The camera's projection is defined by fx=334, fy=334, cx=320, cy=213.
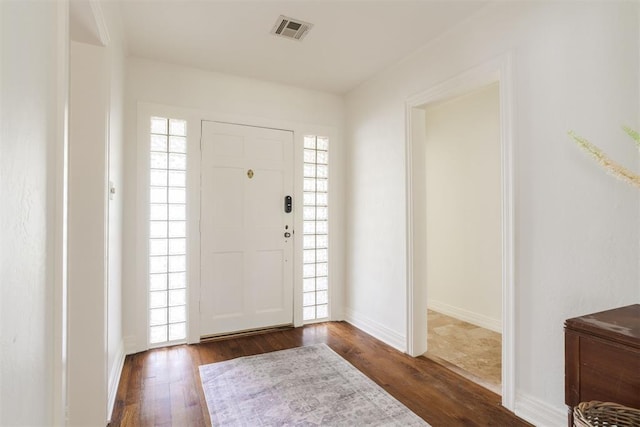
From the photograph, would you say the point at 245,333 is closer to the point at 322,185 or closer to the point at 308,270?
the point at 308,270

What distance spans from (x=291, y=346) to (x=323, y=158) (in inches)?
78.6

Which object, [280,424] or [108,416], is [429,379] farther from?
[108,416]

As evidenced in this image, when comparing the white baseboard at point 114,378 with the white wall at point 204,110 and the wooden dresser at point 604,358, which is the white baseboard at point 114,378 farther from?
the wooden dresser at point 604,358

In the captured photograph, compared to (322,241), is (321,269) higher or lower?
lower

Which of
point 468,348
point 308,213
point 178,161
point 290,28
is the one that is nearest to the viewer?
point 290,28

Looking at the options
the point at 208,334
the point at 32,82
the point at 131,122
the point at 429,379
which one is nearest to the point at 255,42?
the point at 131,122

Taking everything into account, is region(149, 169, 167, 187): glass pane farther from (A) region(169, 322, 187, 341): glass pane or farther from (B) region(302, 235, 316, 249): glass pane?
(B) region(302, 235, 316, 249): glass pane

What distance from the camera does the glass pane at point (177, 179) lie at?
3.05 m

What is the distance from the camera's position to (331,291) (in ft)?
12.3

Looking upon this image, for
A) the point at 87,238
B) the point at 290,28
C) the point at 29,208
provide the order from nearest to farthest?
the point at 29,208 → the point at 87,238 → the point at 290,28

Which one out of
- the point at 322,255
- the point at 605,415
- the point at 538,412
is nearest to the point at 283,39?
the point at 322,255

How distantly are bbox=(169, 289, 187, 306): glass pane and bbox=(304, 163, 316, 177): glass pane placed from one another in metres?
1.71

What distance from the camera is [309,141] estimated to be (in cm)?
371

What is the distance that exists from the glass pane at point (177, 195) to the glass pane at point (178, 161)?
20 centimetres
